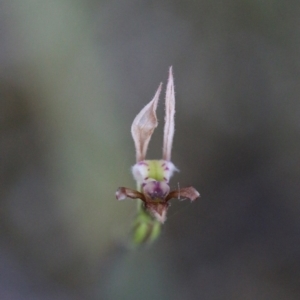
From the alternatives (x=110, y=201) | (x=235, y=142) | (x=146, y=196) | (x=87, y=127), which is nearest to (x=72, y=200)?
(x=110, y=201)

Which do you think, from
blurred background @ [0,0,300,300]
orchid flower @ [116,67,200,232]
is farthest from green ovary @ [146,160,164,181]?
blurred background @ [0,0,300,300]

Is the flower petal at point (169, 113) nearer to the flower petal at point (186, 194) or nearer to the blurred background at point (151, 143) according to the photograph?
the flower petal at point (186, 194)

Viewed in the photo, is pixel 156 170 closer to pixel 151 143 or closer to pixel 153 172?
pixel 153 172

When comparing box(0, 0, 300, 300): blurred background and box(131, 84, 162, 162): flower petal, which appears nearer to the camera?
box(131, 84, 162, 162): flower petal

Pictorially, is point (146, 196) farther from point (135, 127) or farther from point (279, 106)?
point (279, 106)

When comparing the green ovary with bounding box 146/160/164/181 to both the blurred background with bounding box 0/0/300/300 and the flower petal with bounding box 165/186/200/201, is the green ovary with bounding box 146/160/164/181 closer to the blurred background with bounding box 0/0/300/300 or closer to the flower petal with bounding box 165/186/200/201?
the flower petal with bounding box 165/186/200/201

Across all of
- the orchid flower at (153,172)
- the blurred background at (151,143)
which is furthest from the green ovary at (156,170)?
the blurred background at (151,143)


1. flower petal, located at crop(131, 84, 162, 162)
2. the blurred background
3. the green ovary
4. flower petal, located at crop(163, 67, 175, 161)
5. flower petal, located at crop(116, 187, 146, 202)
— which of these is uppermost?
the blurred background
